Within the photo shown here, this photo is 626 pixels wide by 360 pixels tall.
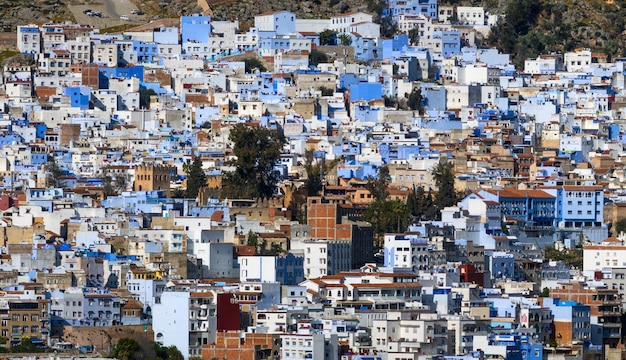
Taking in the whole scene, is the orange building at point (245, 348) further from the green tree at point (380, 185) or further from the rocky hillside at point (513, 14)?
the rocky hillside at point (513, 14)

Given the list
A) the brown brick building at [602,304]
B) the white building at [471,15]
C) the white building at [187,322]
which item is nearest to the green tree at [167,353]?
the white building at [187,322]

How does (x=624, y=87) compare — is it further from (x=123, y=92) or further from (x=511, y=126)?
(x=123, y=92)

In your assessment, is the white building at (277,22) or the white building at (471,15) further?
the white building at (471,15)

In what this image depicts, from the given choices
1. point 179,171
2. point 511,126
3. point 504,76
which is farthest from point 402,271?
point 504,76

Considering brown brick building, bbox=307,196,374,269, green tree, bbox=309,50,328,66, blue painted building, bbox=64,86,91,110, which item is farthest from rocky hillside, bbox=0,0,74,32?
brown brick building, bbox=307,196,374,269

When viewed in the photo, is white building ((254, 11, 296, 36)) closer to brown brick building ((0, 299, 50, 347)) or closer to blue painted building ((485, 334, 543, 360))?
brown brick building ((0, 299, 50, 347))

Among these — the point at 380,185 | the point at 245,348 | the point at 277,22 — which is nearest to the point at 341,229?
the point at 380,185
